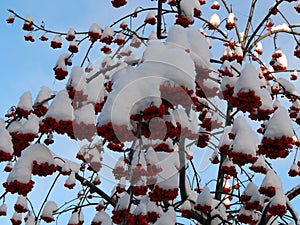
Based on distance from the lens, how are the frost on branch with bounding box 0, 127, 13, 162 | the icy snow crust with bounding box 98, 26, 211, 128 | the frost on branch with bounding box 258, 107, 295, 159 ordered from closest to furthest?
the icy snow crust with bounding box 98, 26, 211, 128 → the frost on branch with bounding box 258, 107, 295, 159 → the frost on branch with bounding box 0, 127, 13, 162

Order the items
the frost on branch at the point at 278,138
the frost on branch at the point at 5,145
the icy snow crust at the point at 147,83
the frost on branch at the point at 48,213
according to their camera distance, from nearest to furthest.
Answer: the icy snow crust at the point at 147,83 < the frost on branch at the point at 278,138 < the frost on branch at the point at 5,145 < the frost on branch at the point at 48,213

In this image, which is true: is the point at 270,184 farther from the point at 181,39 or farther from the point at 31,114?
the point at 31,114

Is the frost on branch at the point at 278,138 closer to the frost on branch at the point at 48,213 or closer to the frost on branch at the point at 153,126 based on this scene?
the frost on branch at the point at 153,126

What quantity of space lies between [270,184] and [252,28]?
445cm

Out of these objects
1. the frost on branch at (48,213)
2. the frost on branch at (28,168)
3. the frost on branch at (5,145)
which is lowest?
the frost on branch at (28,168)

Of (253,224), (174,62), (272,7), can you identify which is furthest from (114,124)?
(272,7)

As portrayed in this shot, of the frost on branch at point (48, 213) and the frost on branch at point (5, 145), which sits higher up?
the frost on branch at point (48, 213)

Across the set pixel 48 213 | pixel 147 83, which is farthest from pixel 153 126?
pixel 48 213

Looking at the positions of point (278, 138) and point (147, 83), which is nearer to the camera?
point (147, 83)

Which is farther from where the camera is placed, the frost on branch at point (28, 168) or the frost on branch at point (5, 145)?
the frost on branch at point (5, 145)

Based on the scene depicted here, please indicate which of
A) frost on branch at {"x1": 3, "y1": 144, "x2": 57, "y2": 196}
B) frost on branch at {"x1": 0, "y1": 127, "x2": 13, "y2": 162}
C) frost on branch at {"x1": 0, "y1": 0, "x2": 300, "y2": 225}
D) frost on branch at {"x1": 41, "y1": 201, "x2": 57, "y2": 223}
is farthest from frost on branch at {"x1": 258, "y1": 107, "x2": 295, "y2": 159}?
frost on branch at {"x1": 41, "y1": 201, "x2": 57, "y2": 223}

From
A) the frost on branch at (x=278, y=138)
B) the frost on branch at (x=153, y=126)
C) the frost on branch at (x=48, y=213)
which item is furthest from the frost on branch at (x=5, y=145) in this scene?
the frost on branch at (x=278, y=138)

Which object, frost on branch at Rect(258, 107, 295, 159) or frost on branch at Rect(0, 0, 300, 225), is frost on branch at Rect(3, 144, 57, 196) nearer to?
frost on branch at Rect(0, 0, 300, 225)

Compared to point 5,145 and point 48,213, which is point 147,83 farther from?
point 48,213
